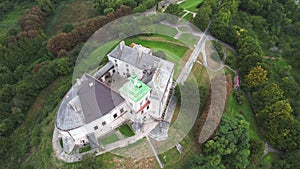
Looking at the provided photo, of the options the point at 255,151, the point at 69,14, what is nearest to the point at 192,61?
the point at 255,151

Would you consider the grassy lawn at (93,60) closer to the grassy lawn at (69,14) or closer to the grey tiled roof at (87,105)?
the grey tiled roof at (87,105)

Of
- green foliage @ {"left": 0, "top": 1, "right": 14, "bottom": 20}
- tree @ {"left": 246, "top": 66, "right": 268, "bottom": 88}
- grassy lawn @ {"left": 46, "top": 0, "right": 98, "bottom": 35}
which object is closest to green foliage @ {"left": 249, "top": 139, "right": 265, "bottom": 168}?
tree @ {"left": 246, "top": 66, "right": 268, "bottom": 88}

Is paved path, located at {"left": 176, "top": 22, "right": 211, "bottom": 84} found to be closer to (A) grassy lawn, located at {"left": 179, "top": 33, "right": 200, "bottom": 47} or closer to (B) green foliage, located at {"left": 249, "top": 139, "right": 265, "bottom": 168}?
(A) grassy lawn, located at {"left": 179, "top": 33, "right": 200, "bottom": 47}

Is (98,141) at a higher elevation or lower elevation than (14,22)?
higher

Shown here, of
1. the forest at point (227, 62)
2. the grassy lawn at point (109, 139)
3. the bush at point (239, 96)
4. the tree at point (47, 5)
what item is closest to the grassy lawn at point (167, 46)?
the forest at point (227, 62)

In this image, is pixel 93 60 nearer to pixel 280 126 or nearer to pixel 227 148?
pixel 227 148

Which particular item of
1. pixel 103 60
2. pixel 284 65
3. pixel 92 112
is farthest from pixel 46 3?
pixel 284 65

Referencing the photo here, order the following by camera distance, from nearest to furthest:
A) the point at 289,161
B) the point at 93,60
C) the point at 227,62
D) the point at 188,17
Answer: the point at 289,161 < the point at 227,62 < the point at 93,60 < the point at 188,17

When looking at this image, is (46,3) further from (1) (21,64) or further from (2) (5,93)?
(2) (5,93)
